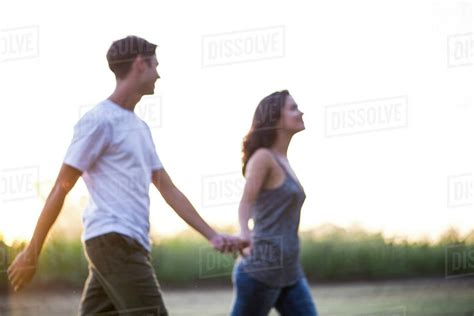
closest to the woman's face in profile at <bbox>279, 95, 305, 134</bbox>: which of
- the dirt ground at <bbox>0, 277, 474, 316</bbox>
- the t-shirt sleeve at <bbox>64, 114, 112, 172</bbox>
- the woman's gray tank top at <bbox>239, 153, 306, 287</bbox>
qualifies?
the woman's gray tank top at <bbox>239, 153, 306, 287</bbox>

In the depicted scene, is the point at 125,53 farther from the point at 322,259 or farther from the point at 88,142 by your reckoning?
the point at 322,259

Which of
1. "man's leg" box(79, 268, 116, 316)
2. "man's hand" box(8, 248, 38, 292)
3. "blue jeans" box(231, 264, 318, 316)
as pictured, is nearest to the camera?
"man's hand" box(8, 248, 38, 292)

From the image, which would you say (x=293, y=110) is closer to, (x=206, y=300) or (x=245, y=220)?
(x=245, y=220)

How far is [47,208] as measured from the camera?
12.7 ft

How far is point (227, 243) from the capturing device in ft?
13.8

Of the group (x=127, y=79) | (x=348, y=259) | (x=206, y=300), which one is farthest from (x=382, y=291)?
(x=127, y=79)

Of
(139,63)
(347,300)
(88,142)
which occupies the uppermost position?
(139,63)

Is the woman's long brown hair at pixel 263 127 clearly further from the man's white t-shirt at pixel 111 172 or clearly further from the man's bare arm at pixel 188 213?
the man's white t-shirt at pixel 111 172

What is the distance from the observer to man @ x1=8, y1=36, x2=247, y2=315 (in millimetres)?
3822

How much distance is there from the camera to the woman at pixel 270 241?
418cm

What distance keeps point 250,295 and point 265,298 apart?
0.07 metres

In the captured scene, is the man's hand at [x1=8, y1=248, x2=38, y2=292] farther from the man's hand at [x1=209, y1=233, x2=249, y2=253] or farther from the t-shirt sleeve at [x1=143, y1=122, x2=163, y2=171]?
the man's hand at [x1=209, y1=233, x2=249, y2=253]

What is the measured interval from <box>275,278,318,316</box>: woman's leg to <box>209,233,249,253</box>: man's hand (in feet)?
0.90

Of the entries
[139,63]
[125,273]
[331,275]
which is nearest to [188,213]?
[125,273]
